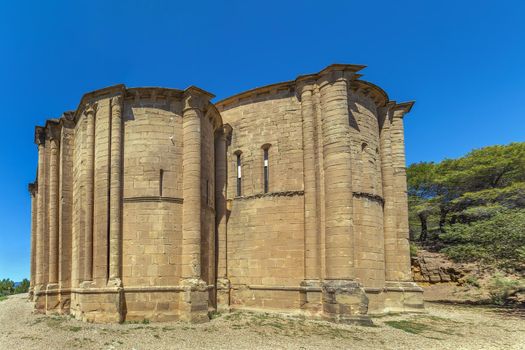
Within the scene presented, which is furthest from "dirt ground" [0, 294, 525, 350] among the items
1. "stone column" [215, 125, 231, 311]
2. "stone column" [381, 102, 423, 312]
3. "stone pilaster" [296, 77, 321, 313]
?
"stone column" [381, 102, 423, 312]

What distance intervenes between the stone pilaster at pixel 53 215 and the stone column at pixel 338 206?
39.4 ft

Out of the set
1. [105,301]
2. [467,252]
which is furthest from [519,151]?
[105,301]

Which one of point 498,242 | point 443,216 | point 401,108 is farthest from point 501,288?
point 443,216

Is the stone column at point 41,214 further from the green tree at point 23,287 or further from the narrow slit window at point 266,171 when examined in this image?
the green tree at point 23,287

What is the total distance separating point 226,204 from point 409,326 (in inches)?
356

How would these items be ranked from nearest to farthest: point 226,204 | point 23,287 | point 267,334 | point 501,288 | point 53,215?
point 267,334 < point 226,204 < point 53,215 < point 501,288 < point 23,287

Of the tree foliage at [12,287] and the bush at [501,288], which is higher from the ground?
the bush at [501,288]

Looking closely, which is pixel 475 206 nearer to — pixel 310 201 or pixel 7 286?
pixel 310 201

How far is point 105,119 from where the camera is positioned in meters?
15.1

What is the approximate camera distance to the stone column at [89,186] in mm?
14220

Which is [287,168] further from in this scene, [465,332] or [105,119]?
[465,332]

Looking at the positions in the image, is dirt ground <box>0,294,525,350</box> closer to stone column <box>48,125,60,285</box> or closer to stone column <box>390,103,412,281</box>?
stone column <box>48,125,60,285</box>

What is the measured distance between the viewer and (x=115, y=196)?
14.4 m

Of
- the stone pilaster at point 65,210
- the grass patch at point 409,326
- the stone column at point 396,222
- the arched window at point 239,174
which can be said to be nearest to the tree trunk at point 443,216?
the stone column at point 396,222
